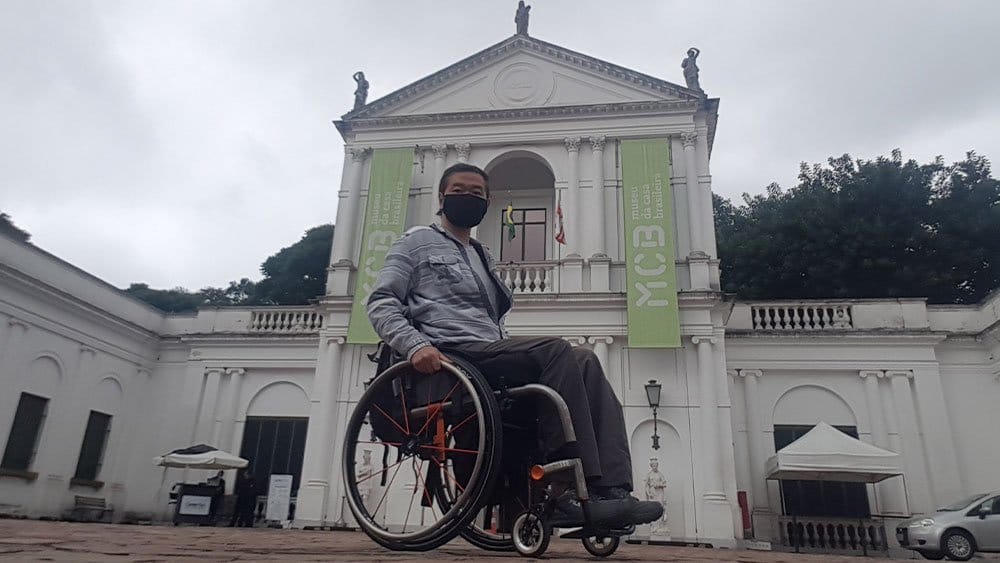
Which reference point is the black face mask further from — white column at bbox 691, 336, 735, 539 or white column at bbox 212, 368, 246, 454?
white column at bbox 212, 368, 246, 454

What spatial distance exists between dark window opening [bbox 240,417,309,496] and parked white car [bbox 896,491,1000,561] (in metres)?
12.7

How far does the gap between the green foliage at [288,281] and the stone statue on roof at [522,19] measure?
14.7m

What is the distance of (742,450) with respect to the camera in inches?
544

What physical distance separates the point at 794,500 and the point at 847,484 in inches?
43.2

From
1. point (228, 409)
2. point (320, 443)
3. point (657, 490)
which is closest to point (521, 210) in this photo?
point (320, 443)

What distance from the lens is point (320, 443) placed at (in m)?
13.1

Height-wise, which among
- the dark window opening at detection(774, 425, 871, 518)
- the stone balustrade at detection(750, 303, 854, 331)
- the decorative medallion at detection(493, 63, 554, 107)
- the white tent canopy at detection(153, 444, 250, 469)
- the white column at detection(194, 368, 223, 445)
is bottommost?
the dark window opening at detection(774, 425, 871, 518)

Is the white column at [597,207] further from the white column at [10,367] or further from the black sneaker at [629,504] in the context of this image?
the white column at [10,367]

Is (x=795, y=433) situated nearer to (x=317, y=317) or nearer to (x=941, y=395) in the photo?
(x=941, y=395)

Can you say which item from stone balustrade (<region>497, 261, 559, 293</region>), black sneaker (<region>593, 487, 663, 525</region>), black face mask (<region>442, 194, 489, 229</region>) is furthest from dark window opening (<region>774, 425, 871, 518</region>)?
black face mask (<region>442, 194, 489, 229</region>)

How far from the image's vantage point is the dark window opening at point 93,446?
15.1 meters

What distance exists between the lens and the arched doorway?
16188 mm

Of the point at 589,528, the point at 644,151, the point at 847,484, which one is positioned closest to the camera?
the point at 589,528

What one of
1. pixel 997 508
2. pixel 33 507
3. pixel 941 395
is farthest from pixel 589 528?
pixel 33 507
